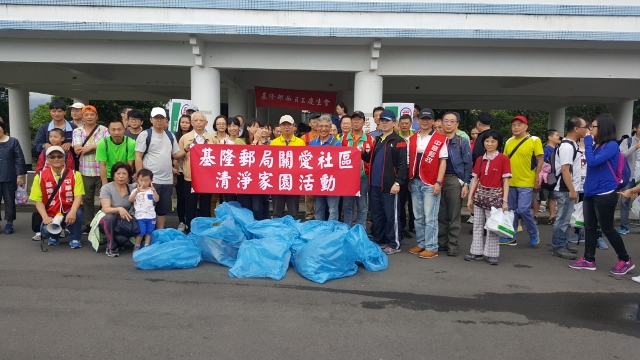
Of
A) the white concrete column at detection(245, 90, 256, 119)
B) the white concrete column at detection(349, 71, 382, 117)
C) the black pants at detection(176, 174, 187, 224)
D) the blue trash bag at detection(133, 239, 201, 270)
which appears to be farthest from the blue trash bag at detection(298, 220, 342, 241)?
the white concrete column at detection(245, 90, 256, 119)

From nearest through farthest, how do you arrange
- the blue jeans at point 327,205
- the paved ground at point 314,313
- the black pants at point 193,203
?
the paved ground at point 314,313
the blue jeans at point 327,205
the black pants at point 193,203

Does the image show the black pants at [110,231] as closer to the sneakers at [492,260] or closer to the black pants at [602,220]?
the sneakers at [492,260]

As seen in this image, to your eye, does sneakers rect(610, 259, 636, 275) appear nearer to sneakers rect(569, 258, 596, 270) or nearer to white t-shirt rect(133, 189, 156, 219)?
sneakers rect(569, 258, 596, 270)

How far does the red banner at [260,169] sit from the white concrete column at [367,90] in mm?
3408

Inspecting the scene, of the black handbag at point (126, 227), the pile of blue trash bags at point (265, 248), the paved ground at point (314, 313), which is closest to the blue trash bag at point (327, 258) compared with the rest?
the pile of blue trash bags at point (265, 248)

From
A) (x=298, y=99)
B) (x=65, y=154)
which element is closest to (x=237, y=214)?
(x=65, y=154)

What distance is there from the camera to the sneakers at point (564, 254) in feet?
18.5

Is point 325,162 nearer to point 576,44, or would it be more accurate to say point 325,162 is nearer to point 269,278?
point 269,278

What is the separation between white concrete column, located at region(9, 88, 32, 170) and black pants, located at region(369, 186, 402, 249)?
1391 cm

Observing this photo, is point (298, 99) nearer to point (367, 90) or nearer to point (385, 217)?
point (367, 90)

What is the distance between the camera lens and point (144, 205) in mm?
5422

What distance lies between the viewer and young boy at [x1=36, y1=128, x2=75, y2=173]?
5.91 metres

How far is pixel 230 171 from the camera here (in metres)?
6.27

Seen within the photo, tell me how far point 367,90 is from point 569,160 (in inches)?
177
